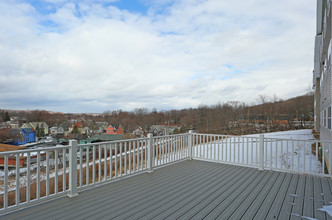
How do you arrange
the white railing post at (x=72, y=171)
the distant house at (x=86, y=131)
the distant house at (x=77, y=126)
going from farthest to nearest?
the distant house at (x=86, y=131), the distant house at (x=77, y=126), the white railing post at (x=72, y=171)

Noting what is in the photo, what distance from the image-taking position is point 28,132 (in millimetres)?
22797

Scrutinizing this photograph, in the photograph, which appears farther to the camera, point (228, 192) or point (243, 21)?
point (243, 21)

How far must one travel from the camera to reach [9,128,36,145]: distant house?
20997 mm

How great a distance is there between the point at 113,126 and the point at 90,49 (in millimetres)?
15954

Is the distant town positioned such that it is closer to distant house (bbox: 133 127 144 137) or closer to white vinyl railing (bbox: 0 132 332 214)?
distant house (bbox: 133 127 144 137)

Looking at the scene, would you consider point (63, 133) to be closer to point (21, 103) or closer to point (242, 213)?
point (21, 103)

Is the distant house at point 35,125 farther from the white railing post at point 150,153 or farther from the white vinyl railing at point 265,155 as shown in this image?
the white railing post at point 150,153

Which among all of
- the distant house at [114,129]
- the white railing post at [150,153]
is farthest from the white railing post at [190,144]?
the distant house at [114,129]

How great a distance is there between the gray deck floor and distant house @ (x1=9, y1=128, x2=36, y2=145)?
23502 millimetres

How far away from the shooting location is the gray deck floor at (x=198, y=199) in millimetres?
2389

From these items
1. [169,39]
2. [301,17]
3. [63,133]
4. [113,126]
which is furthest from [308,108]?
[63,133]

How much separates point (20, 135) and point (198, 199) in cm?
2513

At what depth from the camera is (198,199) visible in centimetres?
287

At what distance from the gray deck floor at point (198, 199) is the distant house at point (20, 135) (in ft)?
77.1
